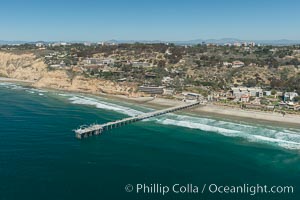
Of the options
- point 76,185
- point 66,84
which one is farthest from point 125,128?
point 66,84

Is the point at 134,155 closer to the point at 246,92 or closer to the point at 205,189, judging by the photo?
the point at 205,189

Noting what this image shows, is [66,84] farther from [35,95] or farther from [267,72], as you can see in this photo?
[267,72]

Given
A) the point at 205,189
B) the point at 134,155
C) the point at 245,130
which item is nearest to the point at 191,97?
the point at 245,130

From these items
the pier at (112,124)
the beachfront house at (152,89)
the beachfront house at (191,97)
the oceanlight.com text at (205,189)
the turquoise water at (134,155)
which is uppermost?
the beachfront house at (152,89)

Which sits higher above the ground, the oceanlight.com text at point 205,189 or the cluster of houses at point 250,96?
the cluster of houses at point 250,96

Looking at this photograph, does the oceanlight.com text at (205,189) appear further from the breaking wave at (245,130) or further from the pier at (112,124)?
the pier at (112,124)

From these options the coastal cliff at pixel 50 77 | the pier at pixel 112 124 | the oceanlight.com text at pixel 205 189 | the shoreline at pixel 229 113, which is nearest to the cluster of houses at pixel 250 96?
the shoreline at pixel 229 113
